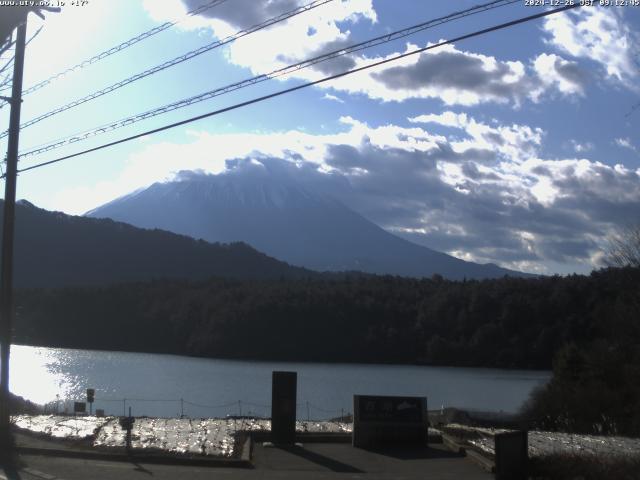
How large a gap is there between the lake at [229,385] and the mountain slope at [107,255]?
46.1m

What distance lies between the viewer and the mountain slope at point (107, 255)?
12988 centimetres

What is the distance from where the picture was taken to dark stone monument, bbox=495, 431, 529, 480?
14273 millimetres

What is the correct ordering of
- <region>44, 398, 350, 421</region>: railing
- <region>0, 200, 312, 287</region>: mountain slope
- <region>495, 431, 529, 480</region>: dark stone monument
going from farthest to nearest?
<region>0, 200, 312, 287</region>: mountain slope → <region>44, 398, 350, 421</region>: railing → <region>495, 431, 529, 480</region>: dark stone monument

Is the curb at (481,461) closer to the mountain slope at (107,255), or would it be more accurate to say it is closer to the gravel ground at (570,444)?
the gravel ground at (570,444)

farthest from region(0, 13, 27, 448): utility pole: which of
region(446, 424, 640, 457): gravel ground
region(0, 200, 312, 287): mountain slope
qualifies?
region(0, 200, 312, 287): mountain slope

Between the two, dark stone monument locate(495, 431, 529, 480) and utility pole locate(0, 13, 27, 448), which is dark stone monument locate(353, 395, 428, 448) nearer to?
dark stone monument locate(495, 431, 529, 480)

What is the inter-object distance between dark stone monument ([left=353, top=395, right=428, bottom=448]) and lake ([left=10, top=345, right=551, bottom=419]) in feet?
65.3

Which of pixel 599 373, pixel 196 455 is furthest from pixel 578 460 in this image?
pixel 599 373

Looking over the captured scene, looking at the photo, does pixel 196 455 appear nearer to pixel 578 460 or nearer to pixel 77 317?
pixel 578 460

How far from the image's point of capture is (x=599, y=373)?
123ft

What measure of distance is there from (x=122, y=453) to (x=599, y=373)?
1049 inches

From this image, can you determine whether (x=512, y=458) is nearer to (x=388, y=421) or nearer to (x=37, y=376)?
(x=388, y=421)

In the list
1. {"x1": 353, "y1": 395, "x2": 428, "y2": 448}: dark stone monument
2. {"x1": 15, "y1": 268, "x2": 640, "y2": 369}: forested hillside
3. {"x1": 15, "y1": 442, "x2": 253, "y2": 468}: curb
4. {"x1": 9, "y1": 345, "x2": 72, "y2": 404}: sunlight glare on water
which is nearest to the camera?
{"x1": 15, "y1": 442, "x2": 253, "y2": 468}: curb

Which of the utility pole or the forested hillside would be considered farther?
the forested hillside
